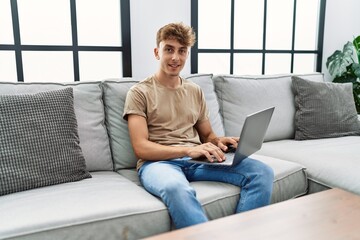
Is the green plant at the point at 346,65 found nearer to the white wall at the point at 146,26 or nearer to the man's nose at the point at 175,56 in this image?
the white wall at the point at 146,26

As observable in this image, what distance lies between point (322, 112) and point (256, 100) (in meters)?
0.42

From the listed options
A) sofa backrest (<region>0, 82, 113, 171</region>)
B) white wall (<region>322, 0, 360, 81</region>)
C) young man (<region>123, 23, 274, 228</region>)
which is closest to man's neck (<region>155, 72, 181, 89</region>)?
young man (<region>123, 23, 274, 228</region>)

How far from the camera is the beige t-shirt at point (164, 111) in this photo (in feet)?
5.40

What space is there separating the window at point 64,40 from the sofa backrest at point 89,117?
0.49 meters

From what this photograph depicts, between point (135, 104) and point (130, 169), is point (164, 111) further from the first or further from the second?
point (130, 169)

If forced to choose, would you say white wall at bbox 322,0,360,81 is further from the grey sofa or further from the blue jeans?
the blue jeans

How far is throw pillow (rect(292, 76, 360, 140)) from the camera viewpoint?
7.32 feet

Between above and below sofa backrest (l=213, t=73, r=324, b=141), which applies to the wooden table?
below

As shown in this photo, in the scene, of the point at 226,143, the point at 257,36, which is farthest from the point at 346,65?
the point at 226,143

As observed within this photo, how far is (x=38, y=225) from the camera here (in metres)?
1.08

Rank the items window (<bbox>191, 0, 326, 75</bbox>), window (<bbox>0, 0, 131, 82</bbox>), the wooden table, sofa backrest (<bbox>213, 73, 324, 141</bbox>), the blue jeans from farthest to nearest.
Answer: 1. window (<bbox>191, 0, 326, 75</bbox>)
2. sofa backrest (<bbox>213, 73, 324, 141</bbox>)
3. window (<bbox>0, 0, 131, 82</bbox>)
4. the blue jeans
5. the wooden table

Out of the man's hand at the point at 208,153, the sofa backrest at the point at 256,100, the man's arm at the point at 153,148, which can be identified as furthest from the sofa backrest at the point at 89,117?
the sofa backrest at the point at 256,100

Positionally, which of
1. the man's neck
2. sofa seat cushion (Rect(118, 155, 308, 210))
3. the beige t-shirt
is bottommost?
sofa seat cushion (Rect(118, 155, 308, 210))

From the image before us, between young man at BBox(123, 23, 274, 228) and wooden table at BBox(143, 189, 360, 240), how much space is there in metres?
0.26
